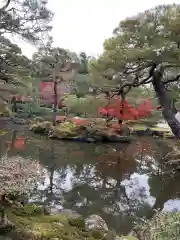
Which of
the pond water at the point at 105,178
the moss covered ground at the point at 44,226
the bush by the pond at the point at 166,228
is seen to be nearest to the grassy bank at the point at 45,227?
the moss covered ground at the point at 44,226

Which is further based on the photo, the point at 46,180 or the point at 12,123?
the point at 12,123

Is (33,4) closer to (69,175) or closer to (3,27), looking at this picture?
(3,27)

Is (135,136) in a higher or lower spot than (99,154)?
higher

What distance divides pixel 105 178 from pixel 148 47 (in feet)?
16.9

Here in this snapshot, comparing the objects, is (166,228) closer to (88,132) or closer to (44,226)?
(44,226)

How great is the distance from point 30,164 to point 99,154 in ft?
35.0

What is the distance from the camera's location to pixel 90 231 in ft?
20.5

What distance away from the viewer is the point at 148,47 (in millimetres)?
10820

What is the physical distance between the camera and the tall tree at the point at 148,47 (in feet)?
35.5

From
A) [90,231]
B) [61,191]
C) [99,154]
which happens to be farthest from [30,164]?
[99,154]

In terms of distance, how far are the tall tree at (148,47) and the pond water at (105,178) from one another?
2.73m

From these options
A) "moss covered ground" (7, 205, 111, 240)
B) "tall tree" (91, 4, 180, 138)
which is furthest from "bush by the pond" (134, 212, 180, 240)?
"tall tree" (91, 4, 180, 138)

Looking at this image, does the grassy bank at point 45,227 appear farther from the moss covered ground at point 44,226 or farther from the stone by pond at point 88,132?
the stone by pond at point 88,132

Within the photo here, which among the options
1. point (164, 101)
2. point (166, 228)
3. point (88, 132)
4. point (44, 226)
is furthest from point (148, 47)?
point (88, 132)
